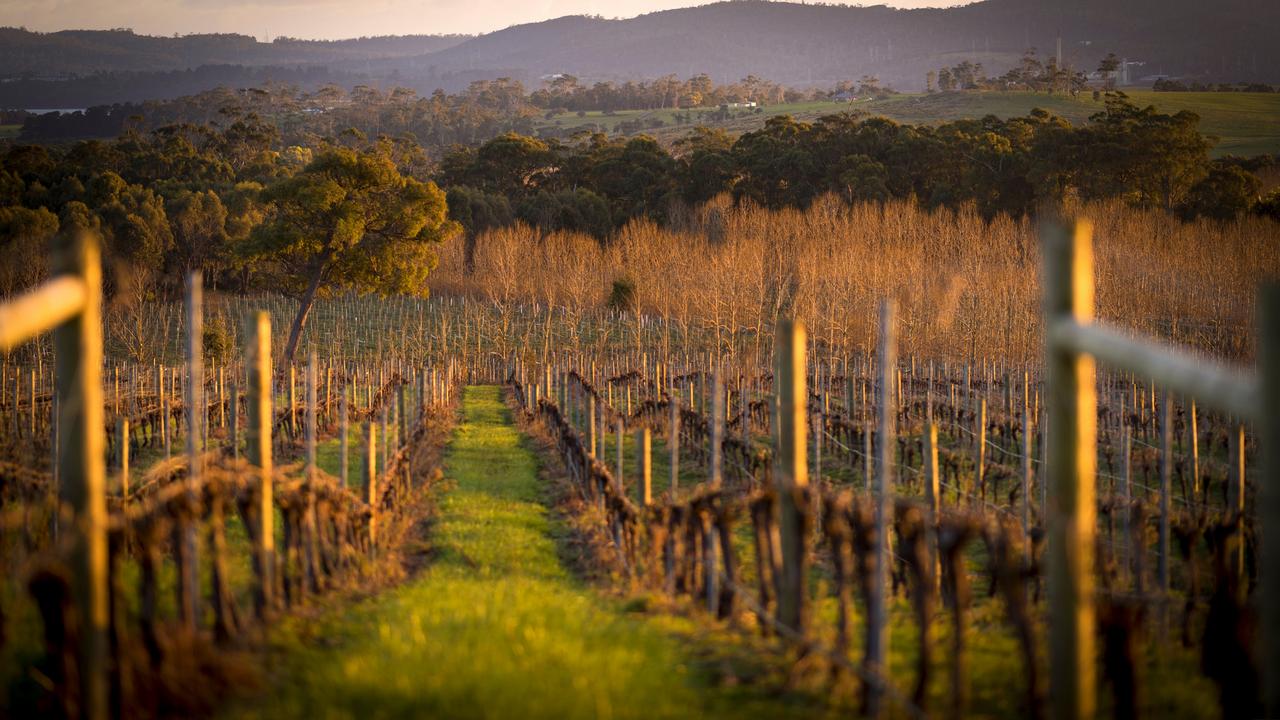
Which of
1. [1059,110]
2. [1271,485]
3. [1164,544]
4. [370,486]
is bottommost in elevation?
[1164,544]

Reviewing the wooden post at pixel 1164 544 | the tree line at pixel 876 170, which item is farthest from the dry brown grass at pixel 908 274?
the wooden post at pixel 1164 544

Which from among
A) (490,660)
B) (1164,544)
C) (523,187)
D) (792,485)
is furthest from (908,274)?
(523,187)

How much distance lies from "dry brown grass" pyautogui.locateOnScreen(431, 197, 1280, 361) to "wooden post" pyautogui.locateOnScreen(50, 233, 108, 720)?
27563 millimetres

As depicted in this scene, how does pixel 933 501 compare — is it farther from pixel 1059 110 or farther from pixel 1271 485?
pixel 1059 110

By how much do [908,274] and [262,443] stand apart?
3579 cm

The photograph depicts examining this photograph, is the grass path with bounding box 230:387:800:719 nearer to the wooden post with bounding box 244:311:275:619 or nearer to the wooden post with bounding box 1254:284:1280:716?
the wooden post with bounding box 244:311:275:619

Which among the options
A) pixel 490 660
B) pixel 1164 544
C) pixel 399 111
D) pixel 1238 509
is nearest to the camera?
pixel 490 660

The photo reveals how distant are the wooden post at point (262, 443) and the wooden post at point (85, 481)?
203cm

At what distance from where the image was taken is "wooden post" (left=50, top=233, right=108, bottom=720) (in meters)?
4.20

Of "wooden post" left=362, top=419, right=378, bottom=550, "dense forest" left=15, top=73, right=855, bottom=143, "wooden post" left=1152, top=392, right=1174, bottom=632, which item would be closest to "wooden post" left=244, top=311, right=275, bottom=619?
"wooden post" left=362, top=419, right=378, bottom=550

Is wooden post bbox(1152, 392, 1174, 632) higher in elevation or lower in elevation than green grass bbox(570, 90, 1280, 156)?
lower

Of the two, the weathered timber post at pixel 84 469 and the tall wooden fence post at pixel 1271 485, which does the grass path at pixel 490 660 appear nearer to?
the weathered timber post at pixel 84 469

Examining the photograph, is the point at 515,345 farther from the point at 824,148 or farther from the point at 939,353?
the point at 824,148

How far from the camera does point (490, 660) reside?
5.40 meters
